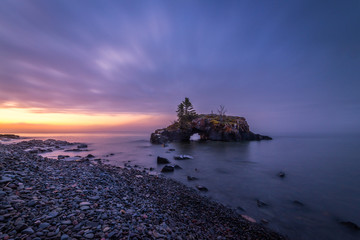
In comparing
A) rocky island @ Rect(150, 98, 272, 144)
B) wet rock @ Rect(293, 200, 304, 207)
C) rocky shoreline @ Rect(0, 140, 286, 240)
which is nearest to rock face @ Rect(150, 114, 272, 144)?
rocky island @ Rect(150, 98, 272, 144)

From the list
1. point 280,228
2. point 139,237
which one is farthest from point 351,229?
point 139,237

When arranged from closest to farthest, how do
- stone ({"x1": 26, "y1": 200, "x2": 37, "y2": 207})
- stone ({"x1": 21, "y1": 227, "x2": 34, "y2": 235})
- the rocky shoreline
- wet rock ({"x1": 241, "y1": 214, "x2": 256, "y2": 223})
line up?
1. stone ({"x1": 21, "y1": 227, "x2": 34, "y2": 235})
2. the rocky shoreline
3. stone ({"x1": 26, "y1": 200, "x2": 37, "y2": 207})
4. wet rock ({"x1": 241, "y1": 214, "x2": 256, "y2": 223})

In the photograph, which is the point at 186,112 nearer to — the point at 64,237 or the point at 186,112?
the point at 186,112

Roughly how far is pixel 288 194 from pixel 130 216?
43.0ft

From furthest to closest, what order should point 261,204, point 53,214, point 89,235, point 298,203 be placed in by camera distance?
point 298,203
point 261,204
point 53,214
point 89,235

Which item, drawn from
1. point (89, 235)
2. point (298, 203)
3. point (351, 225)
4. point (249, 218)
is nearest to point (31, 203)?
point (89, 235)

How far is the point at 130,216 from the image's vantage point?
5566 mm

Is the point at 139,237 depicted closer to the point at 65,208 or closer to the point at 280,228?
the point at 65,208

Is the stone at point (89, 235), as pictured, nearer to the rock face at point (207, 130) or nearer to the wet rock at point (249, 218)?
the wet rock at point (249, 218)

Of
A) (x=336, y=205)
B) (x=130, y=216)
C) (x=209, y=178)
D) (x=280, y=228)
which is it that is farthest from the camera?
(x=209, y=178)

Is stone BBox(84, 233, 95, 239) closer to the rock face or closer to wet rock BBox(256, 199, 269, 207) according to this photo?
wet rock BBox(256, 199, 269, 207)

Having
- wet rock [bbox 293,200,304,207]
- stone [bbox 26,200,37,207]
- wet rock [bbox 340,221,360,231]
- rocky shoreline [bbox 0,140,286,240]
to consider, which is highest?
stone [bbox 26,200,37,207]

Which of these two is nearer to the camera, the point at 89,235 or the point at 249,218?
the point at 89,235

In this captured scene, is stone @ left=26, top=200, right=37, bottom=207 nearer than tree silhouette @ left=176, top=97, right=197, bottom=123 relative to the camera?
Yes
